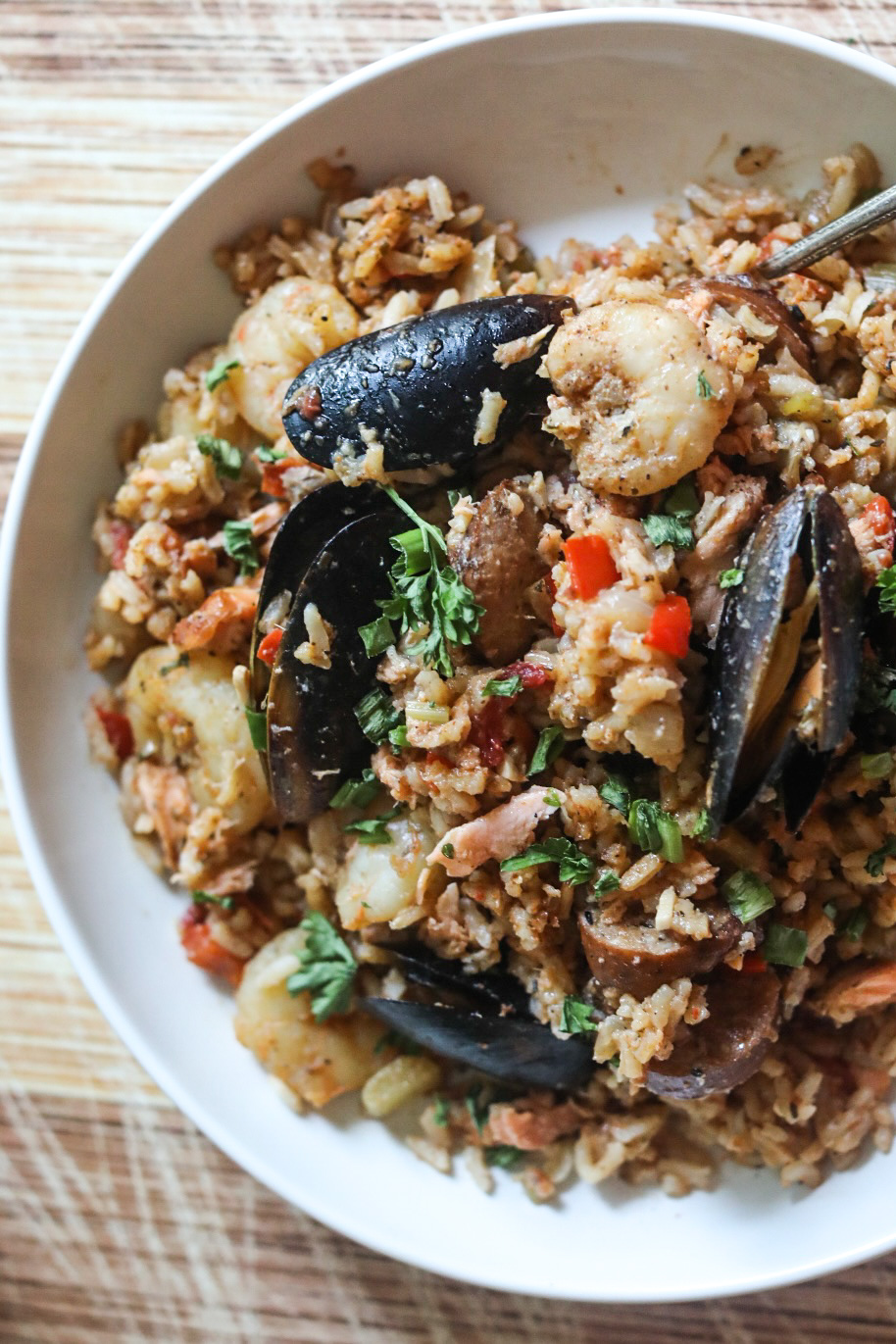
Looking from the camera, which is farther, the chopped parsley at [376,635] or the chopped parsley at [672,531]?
the chopped parsley at [376,635]

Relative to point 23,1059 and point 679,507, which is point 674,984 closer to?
point 679,507

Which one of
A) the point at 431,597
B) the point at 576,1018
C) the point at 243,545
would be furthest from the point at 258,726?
the point at 576,1018

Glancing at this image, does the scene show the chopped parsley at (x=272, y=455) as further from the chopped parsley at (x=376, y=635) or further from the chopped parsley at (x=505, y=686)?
the chopped parsley at (x=505, y=686)

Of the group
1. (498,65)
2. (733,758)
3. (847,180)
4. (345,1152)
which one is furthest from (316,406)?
(345,1152)

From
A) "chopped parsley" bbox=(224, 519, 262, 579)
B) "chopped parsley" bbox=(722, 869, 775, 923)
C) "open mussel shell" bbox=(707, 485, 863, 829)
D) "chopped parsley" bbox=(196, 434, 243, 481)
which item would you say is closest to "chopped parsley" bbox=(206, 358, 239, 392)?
"chopped parsley" bbox=(196, 434, 243, 481)

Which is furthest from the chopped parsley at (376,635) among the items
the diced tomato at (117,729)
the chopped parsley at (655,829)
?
the diced tomato at (117,729)

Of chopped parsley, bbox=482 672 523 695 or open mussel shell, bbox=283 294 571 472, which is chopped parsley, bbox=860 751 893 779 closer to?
chopped parsley, bbox=482 672 523 695
